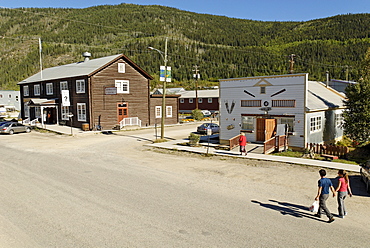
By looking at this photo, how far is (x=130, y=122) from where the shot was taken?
132 ft

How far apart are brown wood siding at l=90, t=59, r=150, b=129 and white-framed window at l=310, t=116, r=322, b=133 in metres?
24.7

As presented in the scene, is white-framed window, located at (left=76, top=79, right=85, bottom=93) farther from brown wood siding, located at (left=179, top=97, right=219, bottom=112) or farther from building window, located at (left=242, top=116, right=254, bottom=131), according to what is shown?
Result: brown wood siding, located at (left=179, top=97, right=219, bottom=112)

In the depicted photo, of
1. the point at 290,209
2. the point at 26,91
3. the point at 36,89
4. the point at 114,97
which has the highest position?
the point at 36,89

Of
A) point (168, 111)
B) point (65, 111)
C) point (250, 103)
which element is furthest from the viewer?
point (168, 111)

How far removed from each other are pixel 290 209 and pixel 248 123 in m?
14.9

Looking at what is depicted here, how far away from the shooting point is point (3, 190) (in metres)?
12.4

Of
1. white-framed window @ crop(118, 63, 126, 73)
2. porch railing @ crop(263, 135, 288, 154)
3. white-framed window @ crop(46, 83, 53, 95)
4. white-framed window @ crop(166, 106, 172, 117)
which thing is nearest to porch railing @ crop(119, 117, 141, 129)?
white-framed window @ crop(166, 106, 172, 117)

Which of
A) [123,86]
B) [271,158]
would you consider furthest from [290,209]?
[123,86]

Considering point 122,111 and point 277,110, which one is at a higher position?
point 277,110

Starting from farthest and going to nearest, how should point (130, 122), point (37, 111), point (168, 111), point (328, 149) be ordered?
1. point (37, 111)
2. point (168, 111)
3. point (130, 122)
4. point (328, 149)

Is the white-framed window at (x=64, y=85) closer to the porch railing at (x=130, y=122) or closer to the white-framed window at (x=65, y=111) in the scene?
the white-framed window at (x=65, y=111)

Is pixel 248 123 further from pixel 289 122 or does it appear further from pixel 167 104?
pixel 167 104

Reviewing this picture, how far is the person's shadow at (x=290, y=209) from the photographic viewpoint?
9.62 metres

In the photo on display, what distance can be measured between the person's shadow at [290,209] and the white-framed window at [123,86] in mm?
32143
